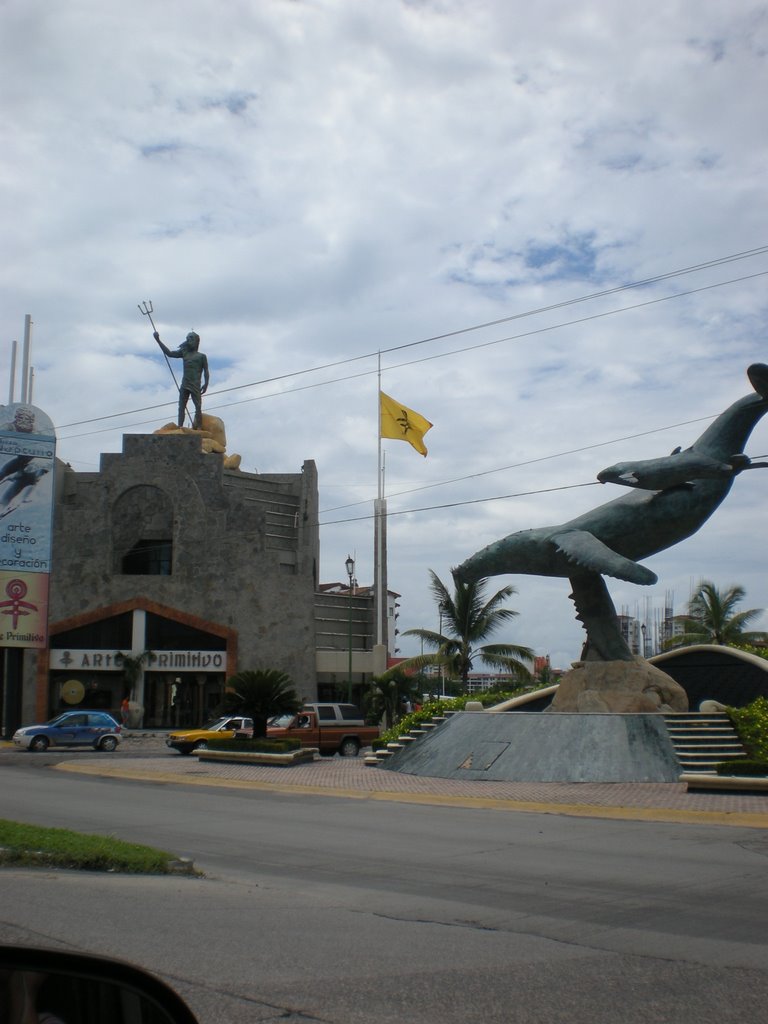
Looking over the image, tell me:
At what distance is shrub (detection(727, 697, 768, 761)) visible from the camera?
76.1ft

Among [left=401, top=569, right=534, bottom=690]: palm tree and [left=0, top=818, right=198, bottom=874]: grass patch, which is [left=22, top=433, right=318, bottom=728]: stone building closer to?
[left=401, top=569, right=534, bottom=690]: palm tree

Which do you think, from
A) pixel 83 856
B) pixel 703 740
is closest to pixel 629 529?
pixel 703 740

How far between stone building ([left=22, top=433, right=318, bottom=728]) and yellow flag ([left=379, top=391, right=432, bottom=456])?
14.2 meters

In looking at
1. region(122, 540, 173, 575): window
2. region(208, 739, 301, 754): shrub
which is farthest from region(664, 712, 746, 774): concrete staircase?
region(122, 540, 173, 575): window

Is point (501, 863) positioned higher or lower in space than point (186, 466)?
lower

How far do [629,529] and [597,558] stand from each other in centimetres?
208

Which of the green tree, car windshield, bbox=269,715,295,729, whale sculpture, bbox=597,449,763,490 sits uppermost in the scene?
whale sculpture, bbox=597,449,763,490

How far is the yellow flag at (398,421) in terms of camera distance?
3809 centimetres

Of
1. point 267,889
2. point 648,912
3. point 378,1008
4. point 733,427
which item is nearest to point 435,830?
point 267,889

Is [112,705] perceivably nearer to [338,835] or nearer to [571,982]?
[338,835]

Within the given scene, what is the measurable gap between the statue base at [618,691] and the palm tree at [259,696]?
7297mm

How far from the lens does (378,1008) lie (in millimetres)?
5984

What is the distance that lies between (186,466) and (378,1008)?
46348 millimetres

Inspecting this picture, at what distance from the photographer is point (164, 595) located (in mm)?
49469
